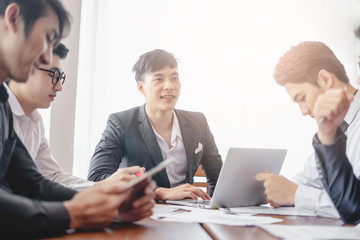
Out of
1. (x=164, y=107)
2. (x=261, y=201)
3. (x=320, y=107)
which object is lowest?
(x=261, y=201)

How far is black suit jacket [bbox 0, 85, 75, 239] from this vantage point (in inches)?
33.2

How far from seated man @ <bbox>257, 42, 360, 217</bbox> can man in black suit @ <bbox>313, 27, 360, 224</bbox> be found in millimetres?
278

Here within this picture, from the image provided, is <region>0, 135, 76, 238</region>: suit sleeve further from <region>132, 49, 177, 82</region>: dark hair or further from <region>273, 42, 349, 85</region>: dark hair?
<region>132, 49, 177, 82</region>: dark hair

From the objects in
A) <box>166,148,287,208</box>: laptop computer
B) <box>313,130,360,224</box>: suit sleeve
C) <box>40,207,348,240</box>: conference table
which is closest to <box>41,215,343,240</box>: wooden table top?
<box>40,207,348,240</box>: conference table

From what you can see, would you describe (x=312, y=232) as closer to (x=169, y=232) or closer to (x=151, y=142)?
(x=169, y=232)

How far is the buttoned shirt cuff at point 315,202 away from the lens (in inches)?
55.9

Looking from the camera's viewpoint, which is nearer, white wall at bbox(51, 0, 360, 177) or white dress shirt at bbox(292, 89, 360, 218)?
white dress shirt at bbox(292, 89, 360, 218)

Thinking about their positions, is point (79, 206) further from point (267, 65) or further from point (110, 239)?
point (267, 65)

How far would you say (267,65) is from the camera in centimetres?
380

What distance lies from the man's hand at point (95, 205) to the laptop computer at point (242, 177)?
64cm

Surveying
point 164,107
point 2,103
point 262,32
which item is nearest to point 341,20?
point 262,32

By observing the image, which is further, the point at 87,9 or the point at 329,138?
the point at 87,9

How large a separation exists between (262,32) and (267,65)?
358 millimetres

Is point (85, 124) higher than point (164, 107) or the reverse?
the reverse
